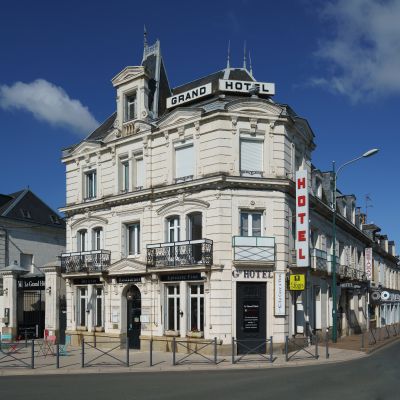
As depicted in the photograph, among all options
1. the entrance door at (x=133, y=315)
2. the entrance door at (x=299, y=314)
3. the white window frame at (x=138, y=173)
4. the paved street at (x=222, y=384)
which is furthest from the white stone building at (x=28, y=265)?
the paved street at (x=222, y=384)

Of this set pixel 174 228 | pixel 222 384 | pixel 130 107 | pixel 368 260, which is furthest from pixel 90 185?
pixel 368 260

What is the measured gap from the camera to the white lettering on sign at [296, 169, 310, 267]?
72.4 ft

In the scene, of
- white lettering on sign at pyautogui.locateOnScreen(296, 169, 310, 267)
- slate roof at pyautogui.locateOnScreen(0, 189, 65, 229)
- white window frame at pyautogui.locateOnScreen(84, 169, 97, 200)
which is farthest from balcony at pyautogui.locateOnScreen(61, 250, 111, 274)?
slate roof at pyautogui.locateOnScreen(0, 189, 65, 229)

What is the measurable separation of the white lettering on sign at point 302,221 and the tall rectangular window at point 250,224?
1663 millimetres

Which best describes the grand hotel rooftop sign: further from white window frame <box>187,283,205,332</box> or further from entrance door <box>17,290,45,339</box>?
entrance door <box>17,290,45,339</box>

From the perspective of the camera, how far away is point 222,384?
13.8 meters

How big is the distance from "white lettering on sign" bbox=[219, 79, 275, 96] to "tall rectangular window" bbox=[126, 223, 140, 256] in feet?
24.8

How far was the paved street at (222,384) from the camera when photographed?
12.1 metres

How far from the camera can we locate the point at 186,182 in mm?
22625

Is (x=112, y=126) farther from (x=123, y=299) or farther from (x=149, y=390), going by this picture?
(x=149, y=390)

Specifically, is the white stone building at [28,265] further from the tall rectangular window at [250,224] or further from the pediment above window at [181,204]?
the tall rectangular window at [250,224]

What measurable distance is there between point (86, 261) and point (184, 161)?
7.30m

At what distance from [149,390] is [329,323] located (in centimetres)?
1777

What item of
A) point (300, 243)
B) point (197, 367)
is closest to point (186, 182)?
point (300, 243)
